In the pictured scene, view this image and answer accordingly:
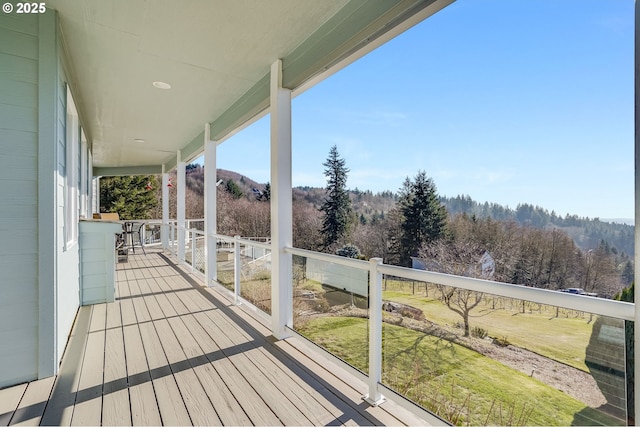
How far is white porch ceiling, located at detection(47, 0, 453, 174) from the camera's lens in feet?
7.62

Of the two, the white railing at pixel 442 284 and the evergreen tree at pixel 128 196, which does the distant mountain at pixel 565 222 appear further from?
the evergreen tree at pixel 128 196

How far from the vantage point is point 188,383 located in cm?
227

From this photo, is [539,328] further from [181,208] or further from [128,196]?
[128,196]

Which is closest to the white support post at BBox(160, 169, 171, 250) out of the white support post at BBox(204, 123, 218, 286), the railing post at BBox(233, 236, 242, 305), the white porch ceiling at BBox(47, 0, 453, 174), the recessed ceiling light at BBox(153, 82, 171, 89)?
the white support post at BBox(204, 123, 218, 286)

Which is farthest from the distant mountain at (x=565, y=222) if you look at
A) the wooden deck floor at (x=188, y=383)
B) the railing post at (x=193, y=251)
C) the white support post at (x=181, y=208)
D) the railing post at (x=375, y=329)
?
the white support post at (x=181, y=208)

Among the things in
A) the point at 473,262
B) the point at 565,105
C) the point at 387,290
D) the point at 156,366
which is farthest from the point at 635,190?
the point at 565,105

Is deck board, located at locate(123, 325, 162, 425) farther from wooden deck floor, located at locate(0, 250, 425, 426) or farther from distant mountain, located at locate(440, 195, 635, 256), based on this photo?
distant mountain, located at locate(440, 195, 635, 256)

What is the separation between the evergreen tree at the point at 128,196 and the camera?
19516 mm

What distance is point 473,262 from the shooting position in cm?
1116

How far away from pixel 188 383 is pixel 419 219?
55.6ft

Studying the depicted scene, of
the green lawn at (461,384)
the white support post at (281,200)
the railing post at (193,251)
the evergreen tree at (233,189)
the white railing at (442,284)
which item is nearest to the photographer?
the white railing at (442,284)

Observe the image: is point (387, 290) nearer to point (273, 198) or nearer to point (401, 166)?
point (273, 198)

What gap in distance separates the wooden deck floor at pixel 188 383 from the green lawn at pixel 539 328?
2.49 feet

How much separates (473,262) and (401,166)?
11.3 m
